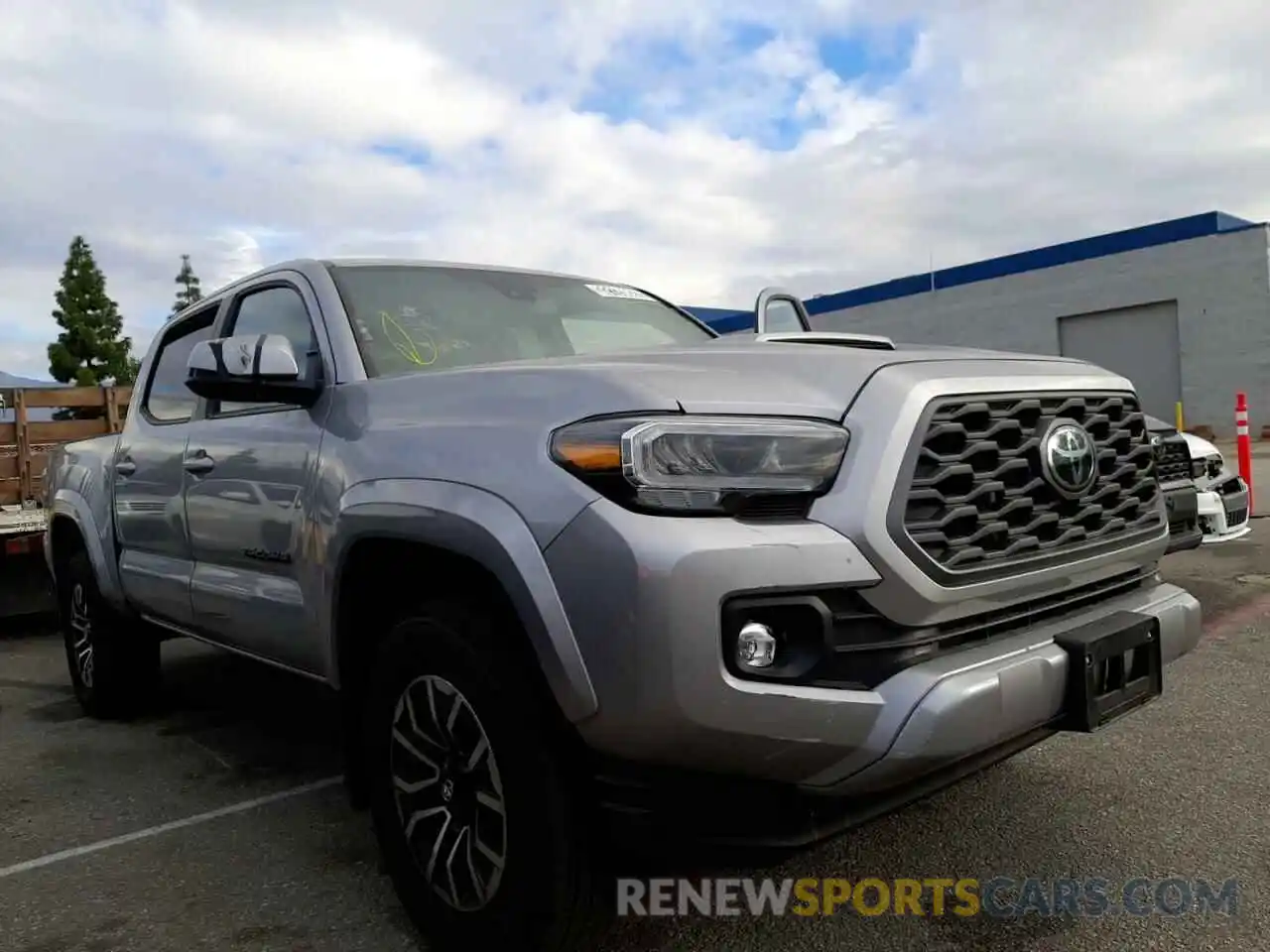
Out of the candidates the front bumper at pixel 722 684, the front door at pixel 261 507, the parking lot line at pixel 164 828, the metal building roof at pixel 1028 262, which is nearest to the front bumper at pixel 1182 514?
the front bumper at pixel 722 684

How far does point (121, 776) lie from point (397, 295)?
7.25 ft

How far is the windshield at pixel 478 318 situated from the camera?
3111mm

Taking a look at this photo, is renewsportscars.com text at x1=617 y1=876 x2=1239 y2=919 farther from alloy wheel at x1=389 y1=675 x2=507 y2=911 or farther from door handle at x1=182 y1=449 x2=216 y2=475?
door handle at x1=182 y1=449 x2=216 y2=475

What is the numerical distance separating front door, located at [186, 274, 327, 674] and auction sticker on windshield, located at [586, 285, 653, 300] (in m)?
1.14

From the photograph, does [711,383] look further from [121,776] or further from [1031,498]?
[121,776]

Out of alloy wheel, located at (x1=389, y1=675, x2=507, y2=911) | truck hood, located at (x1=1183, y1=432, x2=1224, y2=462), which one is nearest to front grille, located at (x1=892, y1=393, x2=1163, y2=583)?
alloy wheel, located at (x1=389, y1=675, x2=507, y2=911)

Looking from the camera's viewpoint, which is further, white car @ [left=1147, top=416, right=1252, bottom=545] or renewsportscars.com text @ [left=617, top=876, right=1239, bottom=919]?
white car @ [left=1147, top=416, right=1252, bottom=545]

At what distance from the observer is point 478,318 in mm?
3381

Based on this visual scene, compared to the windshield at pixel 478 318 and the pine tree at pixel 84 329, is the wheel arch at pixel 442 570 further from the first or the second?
the pine tree at pixel 84 329

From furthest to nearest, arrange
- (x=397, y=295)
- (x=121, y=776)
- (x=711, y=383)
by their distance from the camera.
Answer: (x=121, y=776) < (x=397, y=295) < (x=711, y=383)

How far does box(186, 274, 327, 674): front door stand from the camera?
293 cm

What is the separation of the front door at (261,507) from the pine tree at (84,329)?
129 ft

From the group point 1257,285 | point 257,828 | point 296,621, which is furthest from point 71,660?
point 1257,285

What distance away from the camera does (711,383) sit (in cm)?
211
